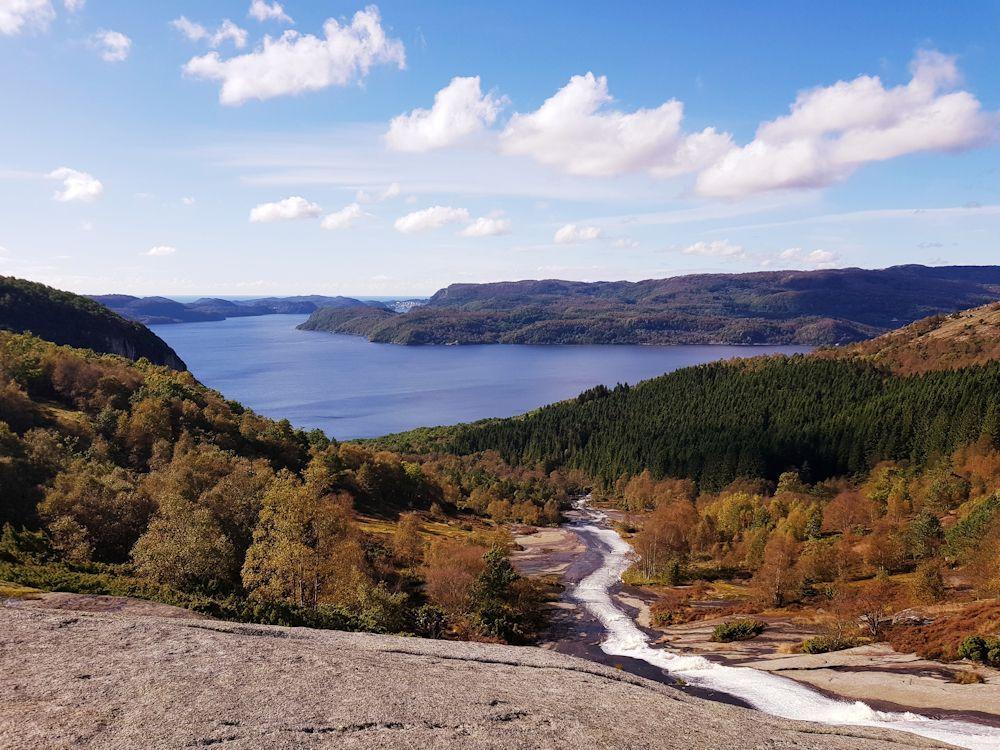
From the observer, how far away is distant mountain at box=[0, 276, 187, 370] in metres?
154

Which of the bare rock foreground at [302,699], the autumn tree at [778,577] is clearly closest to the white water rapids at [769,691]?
the bare rock foreground at [302,699]

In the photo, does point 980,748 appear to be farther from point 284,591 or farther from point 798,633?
point 284,591

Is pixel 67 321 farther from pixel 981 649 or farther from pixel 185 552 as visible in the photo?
pixel 981 649

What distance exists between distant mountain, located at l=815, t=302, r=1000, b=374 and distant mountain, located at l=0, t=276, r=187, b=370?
686 feet

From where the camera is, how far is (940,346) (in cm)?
16838

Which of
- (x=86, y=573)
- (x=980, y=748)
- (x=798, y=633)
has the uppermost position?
(x=86, y=573)

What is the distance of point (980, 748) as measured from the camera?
86.3 ft

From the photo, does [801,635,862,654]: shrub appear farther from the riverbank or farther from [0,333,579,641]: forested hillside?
[0,333,579,641]: forested hillside

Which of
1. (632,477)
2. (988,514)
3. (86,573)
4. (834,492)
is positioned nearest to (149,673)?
(86,573)

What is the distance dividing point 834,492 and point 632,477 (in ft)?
148

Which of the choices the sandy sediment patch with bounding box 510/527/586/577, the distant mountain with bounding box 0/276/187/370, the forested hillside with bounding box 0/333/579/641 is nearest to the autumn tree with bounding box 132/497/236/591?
the forested hillside with bounding box 0/333/579/641

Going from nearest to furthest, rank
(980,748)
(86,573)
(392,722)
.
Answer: (392,722) < (980,748) < (86,573)

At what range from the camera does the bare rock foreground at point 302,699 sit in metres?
14.1

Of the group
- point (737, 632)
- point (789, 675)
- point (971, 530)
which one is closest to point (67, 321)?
point (737, 632)
